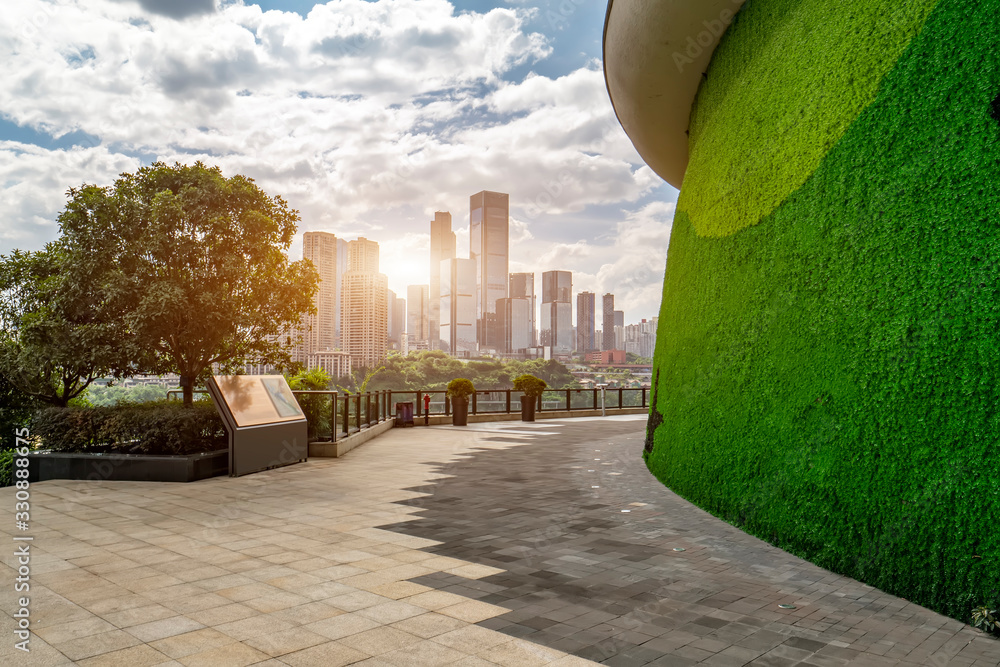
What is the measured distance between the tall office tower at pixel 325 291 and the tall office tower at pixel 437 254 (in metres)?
58.6

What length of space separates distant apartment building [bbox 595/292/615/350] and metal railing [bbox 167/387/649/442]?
53365 mm

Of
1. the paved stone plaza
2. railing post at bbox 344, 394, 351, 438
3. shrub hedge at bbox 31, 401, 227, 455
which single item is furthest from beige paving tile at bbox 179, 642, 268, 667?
railing post at bbox 344, 394, 351, 438

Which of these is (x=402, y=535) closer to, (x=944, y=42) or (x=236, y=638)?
(x=236, y=638)

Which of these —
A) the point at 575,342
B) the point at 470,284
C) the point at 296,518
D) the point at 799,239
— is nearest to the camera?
the point at 799,239

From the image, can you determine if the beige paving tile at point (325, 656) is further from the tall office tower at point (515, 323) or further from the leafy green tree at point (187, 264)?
the tall office tower at point (515, 323)

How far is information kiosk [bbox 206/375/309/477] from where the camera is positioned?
9.86 m

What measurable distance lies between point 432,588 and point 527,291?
71.6 m

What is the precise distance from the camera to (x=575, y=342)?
76.4 m

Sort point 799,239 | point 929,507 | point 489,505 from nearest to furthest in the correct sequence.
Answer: point 929,507 < point 799,239 < point 489,505

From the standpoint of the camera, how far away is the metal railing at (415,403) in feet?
41.7

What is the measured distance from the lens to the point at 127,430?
9.89 m

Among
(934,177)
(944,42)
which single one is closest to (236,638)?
(934,177)

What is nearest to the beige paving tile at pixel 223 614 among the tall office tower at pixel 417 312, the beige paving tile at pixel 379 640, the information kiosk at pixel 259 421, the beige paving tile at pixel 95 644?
the beige paving tile at pixel 95 644

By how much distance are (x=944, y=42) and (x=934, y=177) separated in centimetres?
106
